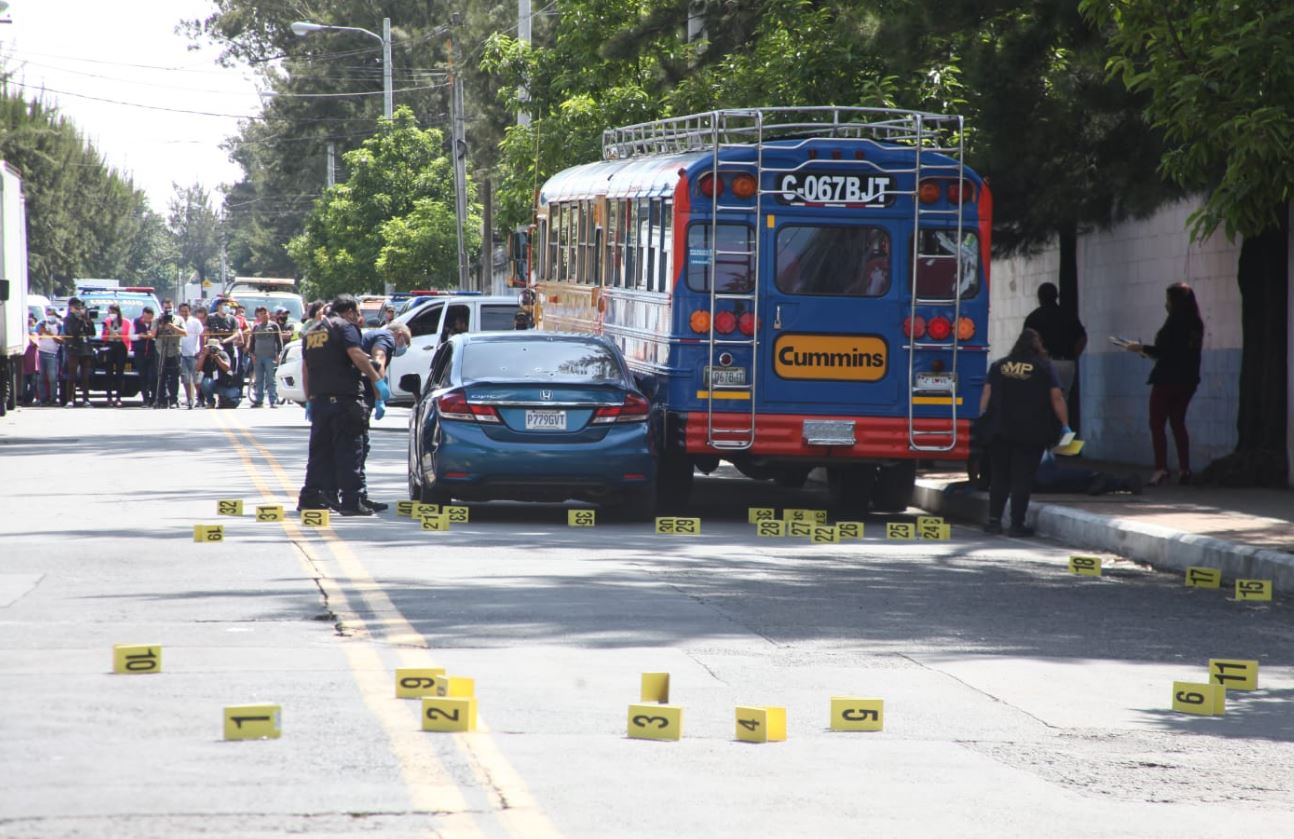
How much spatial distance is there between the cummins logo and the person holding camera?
22.6 metres

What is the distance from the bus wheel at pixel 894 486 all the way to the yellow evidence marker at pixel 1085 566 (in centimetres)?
415

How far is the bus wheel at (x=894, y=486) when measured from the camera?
1850 centimetres

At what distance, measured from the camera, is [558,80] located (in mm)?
33281

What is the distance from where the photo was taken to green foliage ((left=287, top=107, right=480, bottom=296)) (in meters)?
59.8

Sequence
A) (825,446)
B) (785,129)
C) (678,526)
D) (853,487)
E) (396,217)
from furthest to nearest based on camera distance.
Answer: (396,217) → (785,129) → (853,487) → (825,446) → (678,526)

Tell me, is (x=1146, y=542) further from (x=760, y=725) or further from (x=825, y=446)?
(x=760, y=725)

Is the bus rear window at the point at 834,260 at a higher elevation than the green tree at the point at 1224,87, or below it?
below

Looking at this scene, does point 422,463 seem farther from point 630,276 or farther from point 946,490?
point 946,490

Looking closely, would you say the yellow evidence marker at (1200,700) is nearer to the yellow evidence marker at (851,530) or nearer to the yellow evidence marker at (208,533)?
the yellow evidence marker at (851,530)

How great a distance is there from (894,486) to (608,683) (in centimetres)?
1006

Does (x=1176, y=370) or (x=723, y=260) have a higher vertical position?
(x=723, y=260)

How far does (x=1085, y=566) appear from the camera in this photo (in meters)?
14.2

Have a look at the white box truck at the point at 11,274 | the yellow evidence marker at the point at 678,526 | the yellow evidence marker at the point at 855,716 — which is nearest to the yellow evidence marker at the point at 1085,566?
the yellow evidence marker at the point at 678,526

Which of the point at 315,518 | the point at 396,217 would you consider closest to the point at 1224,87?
the point at 315,518
